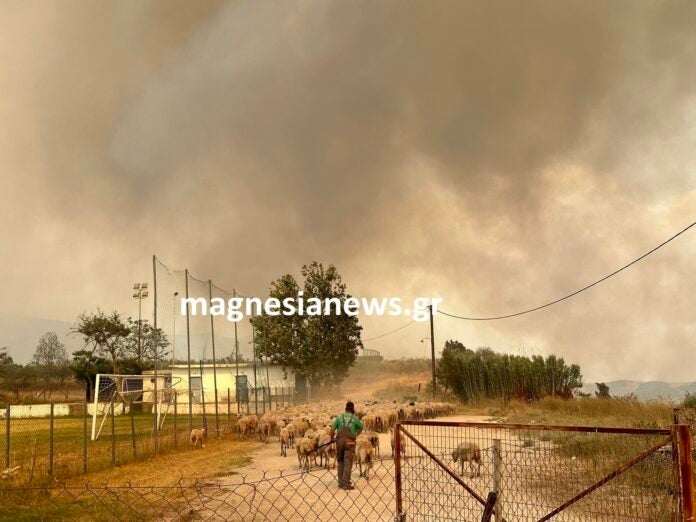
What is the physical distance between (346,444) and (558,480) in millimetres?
4201

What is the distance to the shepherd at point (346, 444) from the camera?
1352 cm

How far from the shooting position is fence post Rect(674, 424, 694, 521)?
16.6 feet

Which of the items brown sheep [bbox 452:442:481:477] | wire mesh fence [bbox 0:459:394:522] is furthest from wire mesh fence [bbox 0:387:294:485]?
brown sheep [bbox 452:442:481:477]

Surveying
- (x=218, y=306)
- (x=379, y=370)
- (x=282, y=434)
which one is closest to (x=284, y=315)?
(x=379, y=370)

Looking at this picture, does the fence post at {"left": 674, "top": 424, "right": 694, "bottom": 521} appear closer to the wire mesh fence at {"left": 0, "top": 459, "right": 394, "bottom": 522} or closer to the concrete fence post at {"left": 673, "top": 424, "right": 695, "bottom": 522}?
the concrete fence post at {"left": 673, "top": 424, "right": 695, "bottom": 522}

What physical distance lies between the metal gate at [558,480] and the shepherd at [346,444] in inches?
43.3

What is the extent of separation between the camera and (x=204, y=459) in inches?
794

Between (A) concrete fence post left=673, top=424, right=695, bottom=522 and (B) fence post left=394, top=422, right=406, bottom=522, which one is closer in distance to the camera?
(A) concrete fence post left=673, top=424, right=695, bottom=522

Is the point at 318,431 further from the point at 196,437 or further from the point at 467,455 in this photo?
the point at 467,455

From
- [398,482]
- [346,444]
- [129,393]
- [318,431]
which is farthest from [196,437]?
[398,482]

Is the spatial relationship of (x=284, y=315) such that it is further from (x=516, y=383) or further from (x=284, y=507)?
(x=284, y=507)

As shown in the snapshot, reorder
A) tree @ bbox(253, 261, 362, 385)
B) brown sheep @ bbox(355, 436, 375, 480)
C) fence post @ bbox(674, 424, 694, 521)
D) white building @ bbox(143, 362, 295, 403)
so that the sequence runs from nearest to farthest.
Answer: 1. fence post @ bbox(674, 424, 694, 521)
2. brown sheep @ bbox(355, 436, 375, 480)
3. white building @ bbox(143, 362, 295, 403)
4. tree @ bbox(253, 261, 362, 385)

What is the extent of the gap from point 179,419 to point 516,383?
23.2 m

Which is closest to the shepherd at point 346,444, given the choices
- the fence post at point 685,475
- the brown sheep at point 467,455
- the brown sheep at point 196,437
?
the brown sheep at point 467,455
